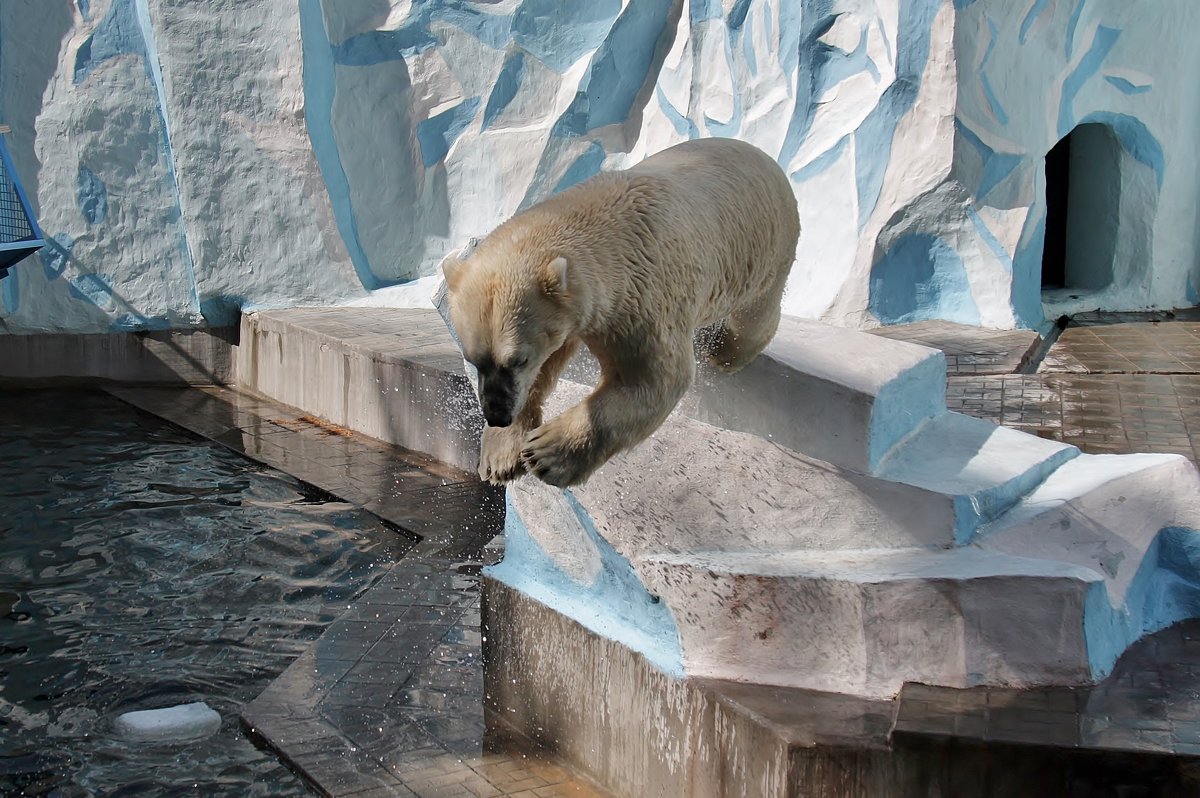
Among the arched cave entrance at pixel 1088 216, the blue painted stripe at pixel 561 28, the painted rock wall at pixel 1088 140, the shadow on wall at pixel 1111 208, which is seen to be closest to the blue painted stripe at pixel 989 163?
the painted rock wall at pixel 1088 140

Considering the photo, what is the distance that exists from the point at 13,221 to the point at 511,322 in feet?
22.2

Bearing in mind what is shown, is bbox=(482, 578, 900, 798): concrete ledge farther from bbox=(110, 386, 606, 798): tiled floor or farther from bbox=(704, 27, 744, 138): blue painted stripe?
bbox=(704, 27, 744, 138): blue painted stripe

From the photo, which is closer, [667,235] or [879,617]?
[667,235]

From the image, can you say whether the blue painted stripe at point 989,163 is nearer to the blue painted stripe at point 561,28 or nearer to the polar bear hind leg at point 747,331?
the blue painted stripe at point 561,28

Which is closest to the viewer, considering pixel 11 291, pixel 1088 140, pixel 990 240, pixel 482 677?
pixel 482 677

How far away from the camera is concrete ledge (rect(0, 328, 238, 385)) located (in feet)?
30.6

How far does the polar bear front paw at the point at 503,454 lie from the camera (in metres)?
2.33

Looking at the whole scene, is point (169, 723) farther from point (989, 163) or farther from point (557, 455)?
point (989, 163)

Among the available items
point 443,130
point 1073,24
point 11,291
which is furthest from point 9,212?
point 1073,24

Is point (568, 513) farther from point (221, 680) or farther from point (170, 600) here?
point (170, 600)

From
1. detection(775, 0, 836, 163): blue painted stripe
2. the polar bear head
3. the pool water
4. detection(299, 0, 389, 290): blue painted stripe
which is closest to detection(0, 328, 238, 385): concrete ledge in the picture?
detection(299, 0, 389, 290): blue painted stripe

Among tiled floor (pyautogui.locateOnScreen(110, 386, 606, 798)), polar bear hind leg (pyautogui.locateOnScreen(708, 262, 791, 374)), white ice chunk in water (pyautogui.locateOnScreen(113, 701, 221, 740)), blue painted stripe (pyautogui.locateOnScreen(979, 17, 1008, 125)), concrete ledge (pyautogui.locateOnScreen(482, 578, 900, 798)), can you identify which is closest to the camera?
concrete ledge (pyautogui.locateOnScreen(482, 578, 900, 798))

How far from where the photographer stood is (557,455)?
2135 mm

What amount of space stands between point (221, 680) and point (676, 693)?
6.59 feet
